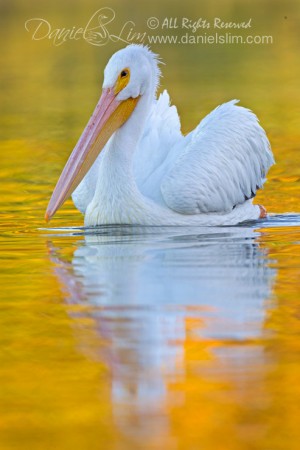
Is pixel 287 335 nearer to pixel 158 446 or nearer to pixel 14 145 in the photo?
pixel 158 446

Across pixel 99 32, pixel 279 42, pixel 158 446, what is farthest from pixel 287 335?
pixel 99 32

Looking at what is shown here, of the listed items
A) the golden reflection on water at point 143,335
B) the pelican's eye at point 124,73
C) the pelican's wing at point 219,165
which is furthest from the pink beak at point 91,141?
the pelican's wing at point 219,165

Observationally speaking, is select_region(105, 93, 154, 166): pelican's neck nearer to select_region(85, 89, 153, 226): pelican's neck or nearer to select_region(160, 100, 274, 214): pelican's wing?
select_region(85, 89, 153, 226): pelican's neck

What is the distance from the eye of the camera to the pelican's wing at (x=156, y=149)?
25.2 feet

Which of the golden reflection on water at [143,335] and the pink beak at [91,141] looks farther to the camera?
the pink beak at [91,141]

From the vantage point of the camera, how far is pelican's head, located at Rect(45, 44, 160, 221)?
7461 millimetres

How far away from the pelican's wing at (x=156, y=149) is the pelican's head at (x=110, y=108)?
0.25m

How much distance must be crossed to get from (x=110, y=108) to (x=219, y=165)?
780 mm

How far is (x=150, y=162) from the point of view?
7.88 m

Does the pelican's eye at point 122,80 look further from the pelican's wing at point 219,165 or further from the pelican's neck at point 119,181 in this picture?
the pelican's wing at point 219,165

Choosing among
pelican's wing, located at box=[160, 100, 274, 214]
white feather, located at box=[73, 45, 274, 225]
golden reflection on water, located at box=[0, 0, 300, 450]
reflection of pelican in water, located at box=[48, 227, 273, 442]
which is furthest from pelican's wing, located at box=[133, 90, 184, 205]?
golden reflection on water, located at box=[0, 0, 300, 450]

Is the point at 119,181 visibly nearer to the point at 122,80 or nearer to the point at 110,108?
the point at 110,108

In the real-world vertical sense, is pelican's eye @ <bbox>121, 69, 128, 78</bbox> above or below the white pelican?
above

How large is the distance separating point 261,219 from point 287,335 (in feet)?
11.2
